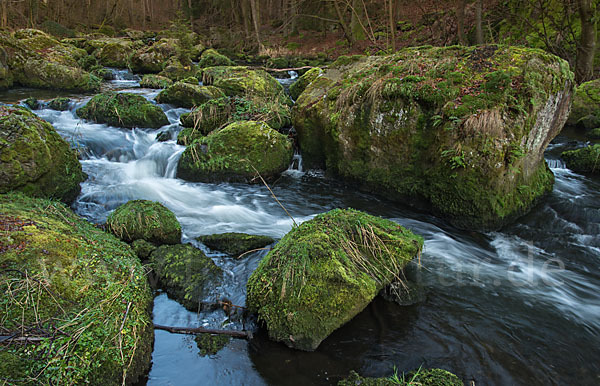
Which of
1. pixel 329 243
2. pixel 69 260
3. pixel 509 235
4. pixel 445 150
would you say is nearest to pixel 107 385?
pixel 69 260

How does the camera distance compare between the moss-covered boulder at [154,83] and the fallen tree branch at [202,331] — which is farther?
the moss-covered boulder at [154,83]

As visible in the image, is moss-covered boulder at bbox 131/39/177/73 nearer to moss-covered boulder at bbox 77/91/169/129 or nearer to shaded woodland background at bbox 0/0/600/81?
shaded woodland background at bbox 0/0/600/81

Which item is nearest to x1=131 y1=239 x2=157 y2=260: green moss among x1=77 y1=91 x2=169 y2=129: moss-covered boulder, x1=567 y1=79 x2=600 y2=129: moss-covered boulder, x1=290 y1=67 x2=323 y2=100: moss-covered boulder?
x1=77 y1=91 x2=169 y2=129: moss-covered boulder

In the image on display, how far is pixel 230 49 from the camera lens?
29.8 m

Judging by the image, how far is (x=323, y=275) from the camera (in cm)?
387

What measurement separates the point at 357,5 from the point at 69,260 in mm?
23846

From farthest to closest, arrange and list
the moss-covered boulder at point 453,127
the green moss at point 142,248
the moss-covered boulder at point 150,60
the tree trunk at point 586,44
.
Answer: the moss-covered boulder at point 150,60
the tree trunk at point 586,44
the moss-covered boulder at point 453,127
the green moss at point 142,248

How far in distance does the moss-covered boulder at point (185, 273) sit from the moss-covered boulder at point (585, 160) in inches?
365

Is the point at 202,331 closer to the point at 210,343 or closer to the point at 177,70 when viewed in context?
the point at 210,343

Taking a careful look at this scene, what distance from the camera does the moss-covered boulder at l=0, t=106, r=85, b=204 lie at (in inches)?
209

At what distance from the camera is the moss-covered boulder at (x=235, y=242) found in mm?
5539

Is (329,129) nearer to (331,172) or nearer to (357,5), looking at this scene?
(331,172)

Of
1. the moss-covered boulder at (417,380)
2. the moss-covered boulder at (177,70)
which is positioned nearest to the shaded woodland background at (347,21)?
the moss-covered boulder at (177,70)

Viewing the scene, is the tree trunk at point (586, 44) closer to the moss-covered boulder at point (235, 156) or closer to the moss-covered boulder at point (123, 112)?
the moss-covered boulder at point (235, 156)
